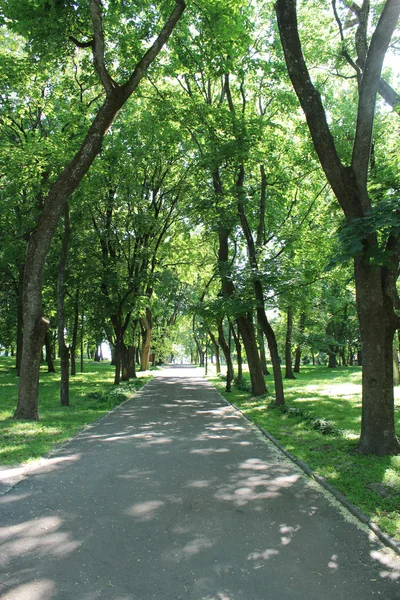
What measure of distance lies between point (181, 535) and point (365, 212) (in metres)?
5.46

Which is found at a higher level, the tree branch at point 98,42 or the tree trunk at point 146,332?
the tree branch at point 98,42

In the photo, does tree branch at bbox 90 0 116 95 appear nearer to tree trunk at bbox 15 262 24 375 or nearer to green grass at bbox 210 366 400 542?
green grass at bbox 210 366 400 542

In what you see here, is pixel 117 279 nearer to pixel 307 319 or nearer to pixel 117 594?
pixel 117 594

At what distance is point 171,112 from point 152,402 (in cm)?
1031

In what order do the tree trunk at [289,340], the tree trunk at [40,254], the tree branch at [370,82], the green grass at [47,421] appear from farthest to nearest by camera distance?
the tree trunk at [289,340], the tree trunk at [40,254], the green grass at [47,421], the tree branch at [370,82]

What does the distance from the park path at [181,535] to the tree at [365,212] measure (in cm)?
169

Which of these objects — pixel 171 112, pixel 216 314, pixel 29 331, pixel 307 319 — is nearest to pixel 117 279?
pixel 216 314

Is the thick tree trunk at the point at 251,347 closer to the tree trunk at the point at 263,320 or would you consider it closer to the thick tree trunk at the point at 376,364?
the tree trunk at the point at 263,320

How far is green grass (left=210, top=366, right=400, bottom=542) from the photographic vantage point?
5234mm

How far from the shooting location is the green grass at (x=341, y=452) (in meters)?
5.23

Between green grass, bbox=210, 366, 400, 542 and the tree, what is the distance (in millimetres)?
618

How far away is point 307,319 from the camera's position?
35438 mm

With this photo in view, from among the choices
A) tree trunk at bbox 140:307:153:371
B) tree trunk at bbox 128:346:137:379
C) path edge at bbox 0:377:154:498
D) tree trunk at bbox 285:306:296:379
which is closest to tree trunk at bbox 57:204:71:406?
path edge at bbox 0:377:154:498


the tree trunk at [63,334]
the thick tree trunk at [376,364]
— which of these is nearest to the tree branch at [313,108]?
the thick tree trunk at [376,364]
